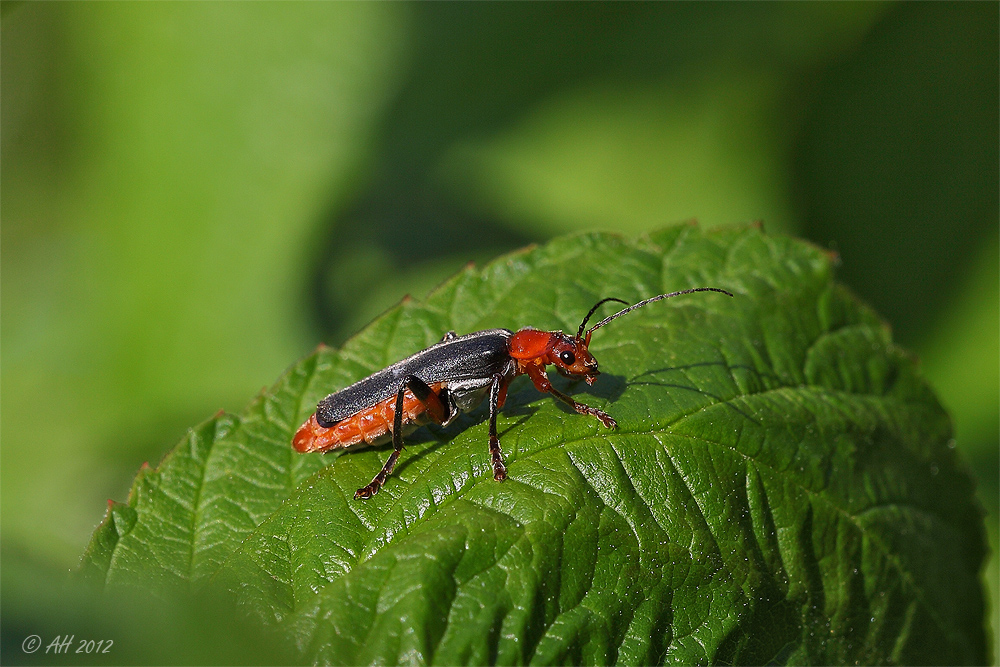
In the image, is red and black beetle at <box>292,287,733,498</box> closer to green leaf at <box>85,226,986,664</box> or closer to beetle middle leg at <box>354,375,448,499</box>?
beetle middle leg at <box>354,375,448,499</box>

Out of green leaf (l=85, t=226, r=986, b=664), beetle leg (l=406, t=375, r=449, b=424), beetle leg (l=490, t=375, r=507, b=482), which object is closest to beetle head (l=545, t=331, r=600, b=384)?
green leaf (l=85, t=226, r=986, b=664)

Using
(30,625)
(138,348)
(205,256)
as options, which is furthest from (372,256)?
(30,625)

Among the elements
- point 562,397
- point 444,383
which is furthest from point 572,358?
point 444,383

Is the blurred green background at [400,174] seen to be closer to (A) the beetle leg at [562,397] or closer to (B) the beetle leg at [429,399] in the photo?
(B) the beetle leg at [429,399]

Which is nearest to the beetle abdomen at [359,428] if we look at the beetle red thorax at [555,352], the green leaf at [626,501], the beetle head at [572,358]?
the green leaf at [626,501]

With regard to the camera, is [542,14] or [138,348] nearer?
[138,348]

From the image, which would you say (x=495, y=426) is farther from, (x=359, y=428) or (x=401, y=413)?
(x=359, y=428)

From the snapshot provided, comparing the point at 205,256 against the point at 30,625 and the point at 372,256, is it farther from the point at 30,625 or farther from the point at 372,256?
the point at 30,625
